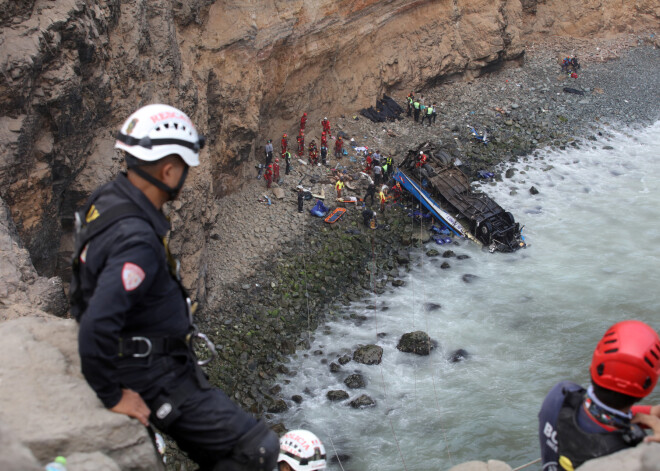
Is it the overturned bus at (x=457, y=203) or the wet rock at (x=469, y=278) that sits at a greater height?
the overturned bus at (x=457, y=203)

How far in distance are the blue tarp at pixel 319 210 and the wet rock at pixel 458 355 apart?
20.0ft

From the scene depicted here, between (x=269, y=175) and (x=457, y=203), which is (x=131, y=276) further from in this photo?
(x=457, y=203)

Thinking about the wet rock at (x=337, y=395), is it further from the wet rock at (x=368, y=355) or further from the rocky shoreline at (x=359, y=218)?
the wet rock at (x=368, y=355)

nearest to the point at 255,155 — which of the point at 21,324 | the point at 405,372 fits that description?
the point at 405,372

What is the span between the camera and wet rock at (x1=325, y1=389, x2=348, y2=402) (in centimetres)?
1191

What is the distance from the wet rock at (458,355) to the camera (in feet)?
42.5

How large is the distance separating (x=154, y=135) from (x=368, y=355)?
34.8ft

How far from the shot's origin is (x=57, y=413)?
3.00m

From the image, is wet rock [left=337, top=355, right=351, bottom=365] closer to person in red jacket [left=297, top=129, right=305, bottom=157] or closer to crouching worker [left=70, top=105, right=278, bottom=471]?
person in red jacket [left=297, top=129, right=305, bottom=157]

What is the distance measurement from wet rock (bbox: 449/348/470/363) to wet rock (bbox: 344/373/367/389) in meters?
2.13

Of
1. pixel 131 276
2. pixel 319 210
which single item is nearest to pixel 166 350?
pixel 131 276

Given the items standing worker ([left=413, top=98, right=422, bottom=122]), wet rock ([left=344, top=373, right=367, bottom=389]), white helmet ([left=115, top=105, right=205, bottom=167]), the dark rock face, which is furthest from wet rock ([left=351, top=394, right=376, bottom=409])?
standing worker ([left=413, top=98, right=422, bottom=122])

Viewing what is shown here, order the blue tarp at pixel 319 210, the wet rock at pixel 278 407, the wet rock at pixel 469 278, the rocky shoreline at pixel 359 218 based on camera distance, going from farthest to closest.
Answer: the blue tarp at pixel 319 210 → the wet rock at pixel 469 278 → the rocky shoreline at pixel 359 218 → the wet rock at pixel 278 407

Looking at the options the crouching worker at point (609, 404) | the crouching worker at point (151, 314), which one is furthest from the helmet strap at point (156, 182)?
the crouching worker at point (609, 404)
